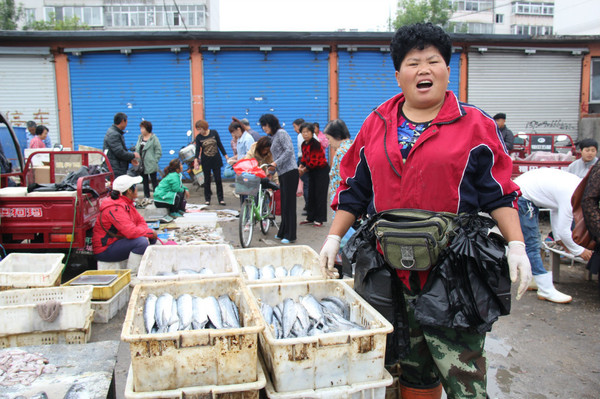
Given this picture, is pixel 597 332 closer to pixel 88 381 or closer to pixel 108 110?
pixel 88 381

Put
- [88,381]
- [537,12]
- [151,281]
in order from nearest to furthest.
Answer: [88,381], [151,281], [537,12]

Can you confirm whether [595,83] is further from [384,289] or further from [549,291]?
[384,289]

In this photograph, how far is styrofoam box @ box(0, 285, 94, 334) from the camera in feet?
12.9

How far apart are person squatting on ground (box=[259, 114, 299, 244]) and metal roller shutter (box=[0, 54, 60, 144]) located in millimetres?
11207

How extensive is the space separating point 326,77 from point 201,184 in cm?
639

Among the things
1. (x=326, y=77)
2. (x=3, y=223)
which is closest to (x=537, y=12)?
(x=326, y=77)

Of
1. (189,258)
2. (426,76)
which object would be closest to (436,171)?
(426,76)

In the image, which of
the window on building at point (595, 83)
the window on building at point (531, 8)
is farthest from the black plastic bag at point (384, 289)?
the window on building at point (531, 8)

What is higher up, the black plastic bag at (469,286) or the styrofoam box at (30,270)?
the black plastic bag at (469,286)

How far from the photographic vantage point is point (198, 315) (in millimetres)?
2654

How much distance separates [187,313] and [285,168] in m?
5.40

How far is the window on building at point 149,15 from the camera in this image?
41.2 metres

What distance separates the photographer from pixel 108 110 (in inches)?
629

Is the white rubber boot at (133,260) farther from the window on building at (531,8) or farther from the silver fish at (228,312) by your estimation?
the window on building at (531,8)
